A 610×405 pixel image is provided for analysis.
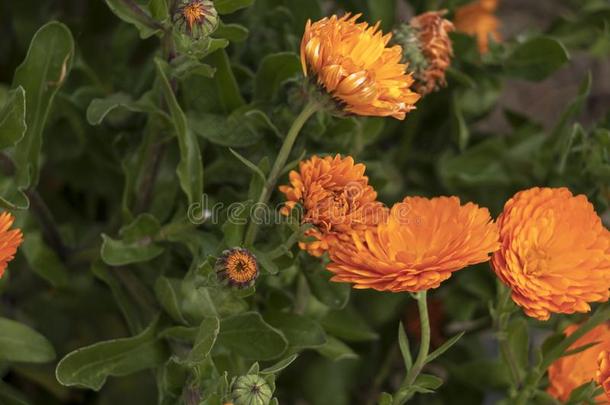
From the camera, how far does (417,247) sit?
717 millimetres

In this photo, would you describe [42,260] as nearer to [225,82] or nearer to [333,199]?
[225,82]

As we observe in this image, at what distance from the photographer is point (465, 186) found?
1144 millimetres

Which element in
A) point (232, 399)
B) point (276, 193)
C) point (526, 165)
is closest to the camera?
point (232, 399)

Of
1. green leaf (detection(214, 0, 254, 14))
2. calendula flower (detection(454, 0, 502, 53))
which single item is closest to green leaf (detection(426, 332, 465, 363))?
green leaf (detection(214, 0, 254, 14))

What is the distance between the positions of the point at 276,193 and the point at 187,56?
0.57ft

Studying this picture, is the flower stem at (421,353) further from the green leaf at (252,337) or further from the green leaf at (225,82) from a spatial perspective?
the green leaf at (225,82)

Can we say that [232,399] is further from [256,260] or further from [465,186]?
[465,186]

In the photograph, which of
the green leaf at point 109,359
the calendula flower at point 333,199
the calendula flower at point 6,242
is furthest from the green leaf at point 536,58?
the calendula flower at point 6,242

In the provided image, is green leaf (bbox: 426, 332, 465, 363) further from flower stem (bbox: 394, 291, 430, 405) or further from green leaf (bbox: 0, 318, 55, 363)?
green leaf (bbox: 0, 318, 55, 363)

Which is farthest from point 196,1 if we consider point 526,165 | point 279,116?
point 526,165

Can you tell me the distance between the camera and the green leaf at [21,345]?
0.85 m

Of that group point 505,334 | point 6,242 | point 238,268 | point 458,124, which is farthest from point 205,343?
point 458,124

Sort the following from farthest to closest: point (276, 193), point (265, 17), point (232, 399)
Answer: point (265, 17) < point (276, 193) < point (232, 399)

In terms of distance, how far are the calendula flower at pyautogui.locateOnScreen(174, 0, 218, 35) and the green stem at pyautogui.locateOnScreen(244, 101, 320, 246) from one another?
10 centimetres
